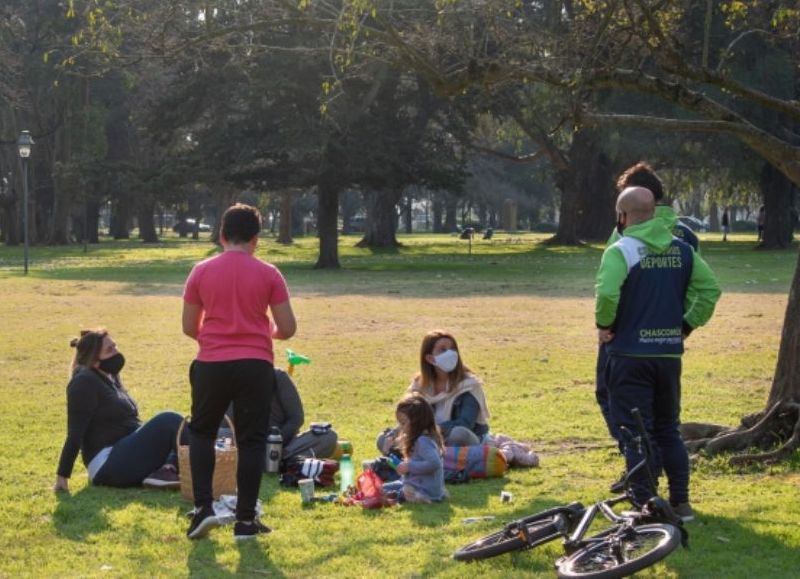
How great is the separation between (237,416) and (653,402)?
2.28m

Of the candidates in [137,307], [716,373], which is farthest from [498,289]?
[716,373]

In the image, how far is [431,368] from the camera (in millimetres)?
9492

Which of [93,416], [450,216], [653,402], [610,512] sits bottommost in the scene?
[450,216]

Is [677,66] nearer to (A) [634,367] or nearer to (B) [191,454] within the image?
(A) [634,367]

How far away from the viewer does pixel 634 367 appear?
701 centimetres

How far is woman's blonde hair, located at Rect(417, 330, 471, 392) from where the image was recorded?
9.41 metres

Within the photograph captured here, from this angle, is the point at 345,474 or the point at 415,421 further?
the point at 345,474

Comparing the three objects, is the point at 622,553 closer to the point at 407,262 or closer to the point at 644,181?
the point at 644,181

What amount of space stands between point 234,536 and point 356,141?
29.5 metres

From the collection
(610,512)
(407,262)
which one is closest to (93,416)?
(610,512)

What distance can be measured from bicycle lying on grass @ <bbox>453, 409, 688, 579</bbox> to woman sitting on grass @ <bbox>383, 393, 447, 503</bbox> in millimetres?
1940

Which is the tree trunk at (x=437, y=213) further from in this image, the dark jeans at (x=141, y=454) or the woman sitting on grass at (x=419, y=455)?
the woman sitting on grass at (x=419, y=455)

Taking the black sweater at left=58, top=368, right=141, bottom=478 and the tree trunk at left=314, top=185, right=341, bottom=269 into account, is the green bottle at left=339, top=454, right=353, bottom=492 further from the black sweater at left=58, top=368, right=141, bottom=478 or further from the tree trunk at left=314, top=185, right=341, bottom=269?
the tree trunk at left=314, top=185, right=341, bottom=269

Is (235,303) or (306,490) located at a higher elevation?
(235,303)
